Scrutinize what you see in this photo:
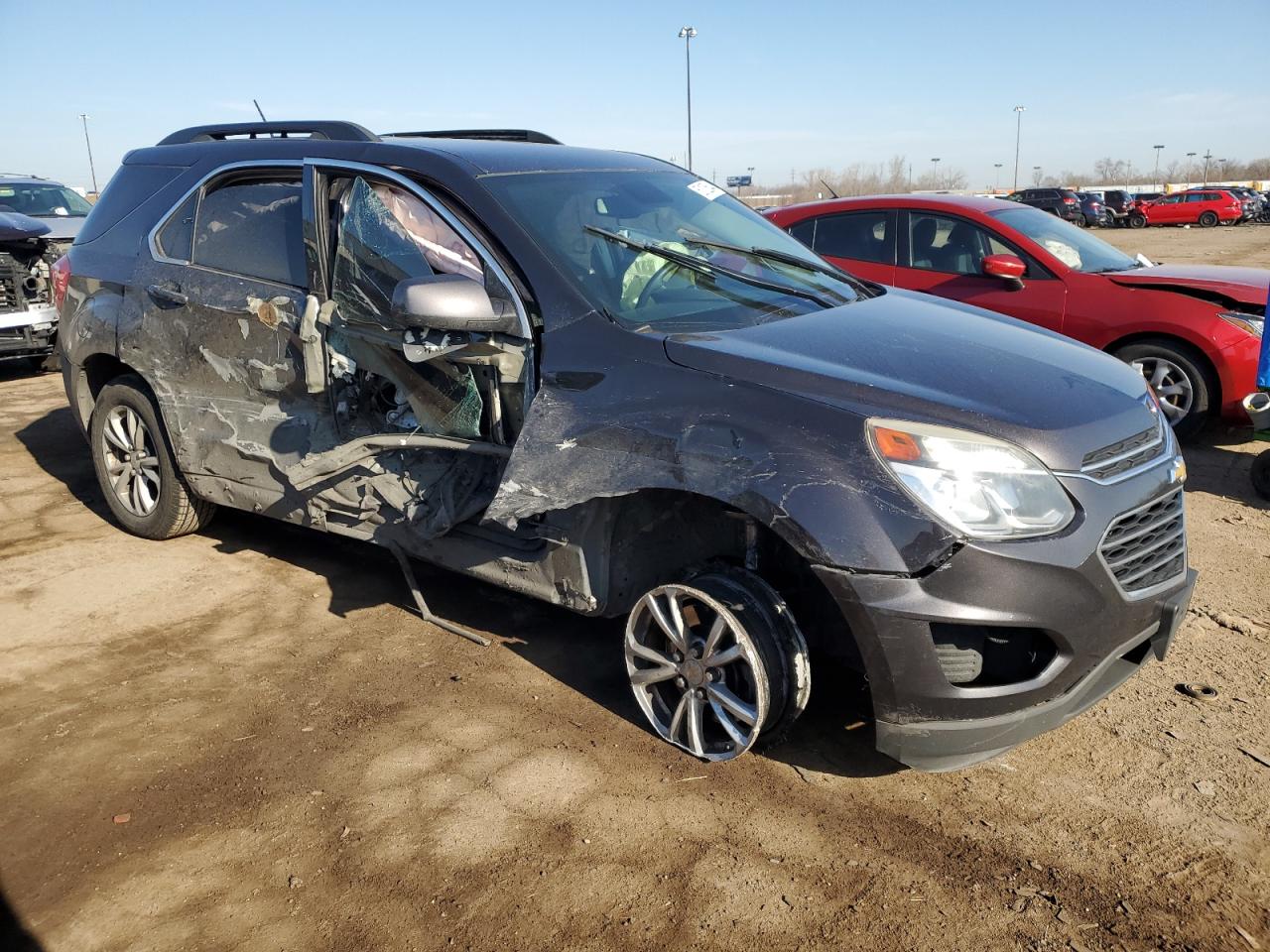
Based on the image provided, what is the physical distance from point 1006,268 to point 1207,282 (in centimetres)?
135

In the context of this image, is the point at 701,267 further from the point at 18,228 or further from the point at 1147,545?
the point at 18,228

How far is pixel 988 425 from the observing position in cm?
277

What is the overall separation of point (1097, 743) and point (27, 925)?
10.5 feet

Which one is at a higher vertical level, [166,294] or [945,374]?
[166,294]

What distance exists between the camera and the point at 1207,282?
271 inches

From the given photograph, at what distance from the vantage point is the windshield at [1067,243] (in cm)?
725

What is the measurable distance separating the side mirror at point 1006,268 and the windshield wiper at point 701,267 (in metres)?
3.60

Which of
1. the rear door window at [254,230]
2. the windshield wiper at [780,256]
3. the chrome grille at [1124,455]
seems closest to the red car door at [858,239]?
the windshield wiper at [780,256]

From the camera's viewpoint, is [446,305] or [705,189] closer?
[446,305]

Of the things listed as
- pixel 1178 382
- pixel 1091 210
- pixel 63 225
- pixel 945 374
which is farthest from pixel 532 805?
pixel 1091 210

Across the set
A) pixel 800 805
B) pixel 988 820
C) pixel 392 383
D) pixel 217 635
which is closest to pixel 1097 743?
pixel 988 820

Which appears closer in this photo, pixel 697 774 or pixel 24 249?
pixel 697 774

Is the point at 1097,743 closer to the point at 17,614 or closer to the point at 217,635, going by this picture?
the point at 217,635

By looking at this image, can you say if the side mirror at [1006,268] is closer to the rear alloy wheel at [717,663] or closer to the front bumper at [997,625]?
the front bumper at [997,625]
